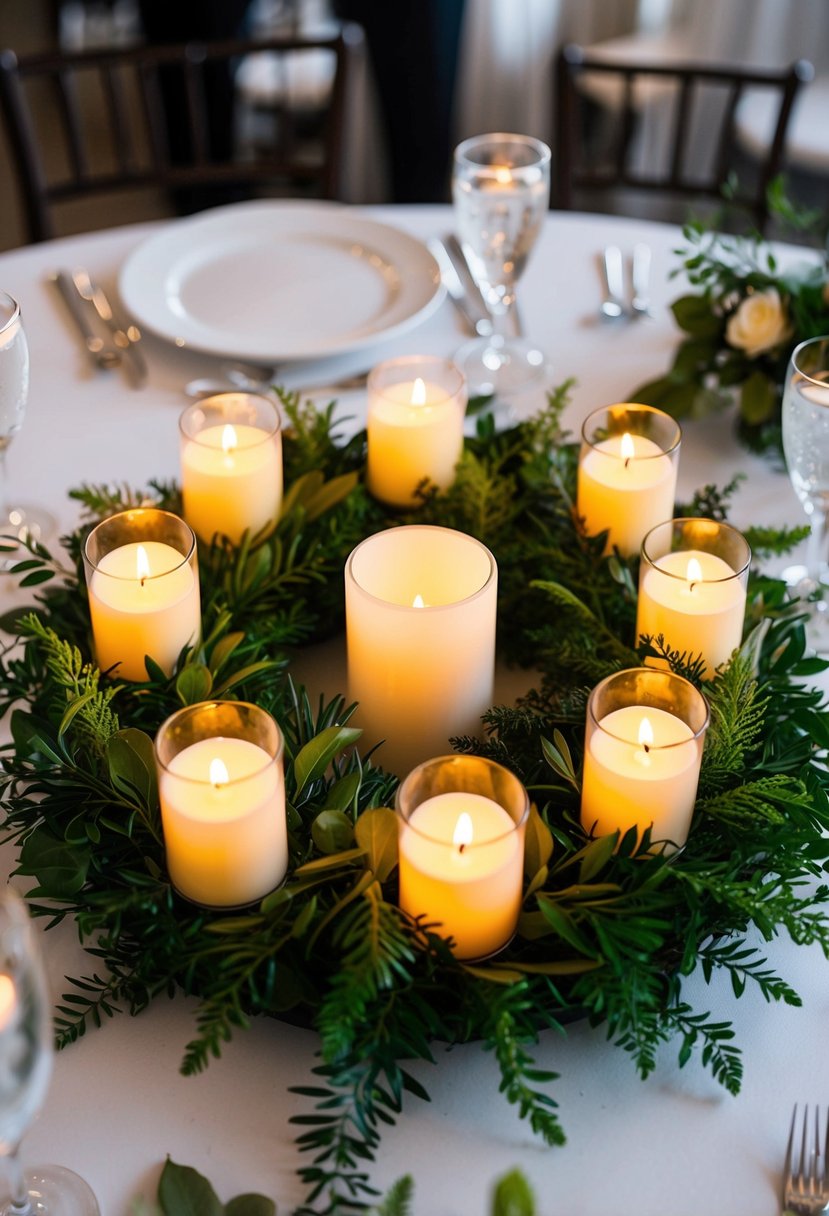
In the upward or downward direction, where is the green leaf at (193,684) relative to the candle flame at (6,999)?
downward

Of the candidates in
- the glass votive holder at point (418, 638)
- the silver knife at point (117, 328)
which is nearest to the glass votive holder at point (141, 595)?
the glass votive holder at point (418, 638)

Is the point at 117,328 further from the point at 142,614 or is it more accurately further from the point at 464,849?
the point at 464,849

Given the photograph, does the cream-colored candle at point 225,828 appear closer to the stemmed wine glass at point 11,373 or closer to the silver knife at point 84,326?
the stemmed wine glass at point 11,373

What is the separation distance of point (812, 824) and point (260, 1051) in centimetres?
34

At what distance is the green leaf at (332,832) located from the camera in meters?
0.72

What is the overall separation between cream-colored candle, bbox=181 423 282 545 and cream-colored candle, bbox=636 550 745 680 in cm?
30

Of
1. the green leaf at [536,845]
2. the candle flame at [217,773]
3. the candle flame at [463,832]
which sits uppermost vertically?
the candle flame at [217,773]

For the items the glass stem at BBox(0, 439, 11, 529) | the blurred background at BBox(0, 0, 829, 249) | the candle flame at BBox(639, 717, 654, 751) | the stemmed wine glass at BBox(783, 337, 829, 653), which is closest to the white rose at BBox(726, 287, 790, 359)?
the stemmed wine glass at BBox(783, 337, 829, 653)

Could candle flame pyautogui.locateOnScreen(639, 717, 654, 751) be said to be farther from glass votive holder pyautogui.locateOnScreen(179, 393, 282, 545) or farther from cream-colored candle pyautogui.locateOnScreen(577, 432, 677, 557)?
glass votive holder pyautogui.locateOnScreen(179, 393, 282, 545)

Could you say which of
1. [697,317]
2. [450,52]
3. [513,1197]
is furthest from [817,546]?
[450,52]

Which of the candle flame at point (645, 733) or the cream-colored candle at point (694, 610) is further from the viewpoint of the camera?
the cream-colored candle at point (694, 610)

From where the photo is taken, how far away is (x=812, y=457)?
0.95 metres

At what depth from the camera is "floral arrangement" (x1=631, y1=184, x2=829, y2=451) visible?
45.9 inches

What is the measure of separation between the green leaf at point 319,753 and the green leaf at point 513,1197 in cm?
29
